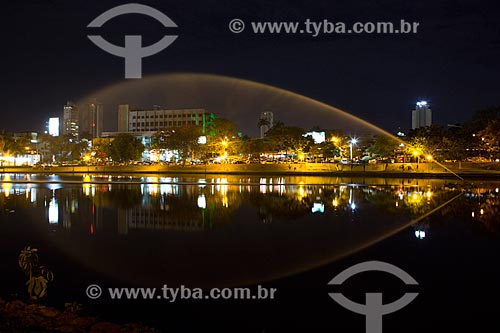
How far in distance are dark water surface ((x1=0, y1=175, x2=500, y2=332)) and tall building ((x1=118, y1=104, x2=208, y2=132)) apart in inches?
5006

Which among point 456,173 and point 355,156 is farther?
point 355,156

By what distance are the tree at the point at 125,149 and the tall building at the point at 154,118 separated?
5208cm

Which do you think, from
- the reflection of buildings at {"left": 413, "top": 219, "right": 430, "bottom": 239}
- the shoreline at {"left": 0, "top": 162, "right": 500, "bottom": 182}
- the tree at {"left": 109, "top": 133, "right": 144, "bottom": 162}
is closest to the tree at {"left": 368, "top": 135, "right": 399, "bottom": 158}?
the shoreline at {"left": 0, "top": 162, "right": 500, "bottom": 182}

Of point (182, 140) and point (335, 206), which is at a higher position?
point (182, 140)

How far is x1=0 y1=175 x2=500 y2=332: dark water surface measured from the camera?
23.1 feet

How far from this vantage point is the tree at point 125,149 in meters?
88.4

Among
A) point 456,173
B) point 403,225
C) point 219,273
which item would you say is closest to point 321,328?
point 219,273

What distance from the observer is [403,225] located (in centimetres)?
1499

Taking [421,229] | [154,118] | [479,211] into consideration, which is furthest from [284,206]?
[154,118]

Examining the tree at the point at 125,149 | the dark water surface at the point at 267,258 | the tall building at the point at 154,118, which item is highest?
the tall building at the point at 154,118

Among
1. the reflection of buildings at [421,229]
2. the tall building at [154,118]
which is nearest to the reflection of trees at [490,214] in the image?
the reflection of buildings at [421,229]

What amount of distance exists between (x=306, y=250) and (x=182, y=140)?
74.8 m

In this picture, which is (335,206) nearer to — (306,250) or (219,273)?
(306,250)

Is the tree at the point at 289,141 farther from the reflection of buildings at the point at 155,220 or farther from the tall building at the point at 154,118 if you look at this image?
the reflection of buildings at the point at 155,220
